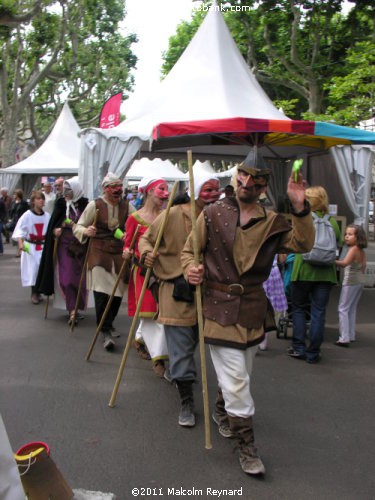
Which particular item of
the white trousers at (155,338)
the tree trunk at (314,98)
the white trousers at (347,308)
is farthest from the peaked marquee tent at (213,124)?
the tree trunk at (314,98)

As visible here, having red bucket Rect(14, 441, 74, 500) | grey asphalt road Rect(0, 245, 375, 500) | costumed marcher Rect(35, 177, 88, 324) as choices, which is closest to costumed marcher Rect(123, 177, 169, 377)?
grey asphalt road Rect(0, 245, 375, 500)

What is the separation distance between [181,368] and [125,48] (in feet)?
95.6

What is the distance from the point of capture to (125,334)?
267 inches

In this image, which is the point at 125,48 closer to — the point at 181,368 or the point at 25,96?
the point at 25,96

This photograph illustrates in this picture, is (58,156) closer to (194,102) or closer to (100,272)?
(194,102)

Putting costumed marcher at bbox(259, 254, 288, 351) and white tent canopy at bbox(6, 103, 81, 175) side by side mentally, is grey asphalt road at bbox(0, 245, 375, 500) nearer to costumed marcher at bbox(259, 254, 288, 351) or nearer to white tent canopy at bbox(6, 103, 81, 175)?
costumed marcher at bbox(259, 254, 288, 351)

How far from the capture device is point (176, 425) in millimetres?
4012

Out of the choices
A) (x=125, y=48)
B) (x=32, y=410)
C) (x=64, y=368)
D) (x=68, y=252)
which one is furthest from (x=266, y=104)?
(x=125, y=48)

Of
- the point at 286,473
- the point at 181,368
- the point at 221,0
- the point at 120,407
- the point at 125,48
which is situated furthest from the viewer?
the point at 125,48

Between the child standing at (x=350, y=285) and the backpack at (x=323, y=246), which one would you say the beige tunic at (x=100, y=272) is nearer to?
the backpack at (x=323, y=246)

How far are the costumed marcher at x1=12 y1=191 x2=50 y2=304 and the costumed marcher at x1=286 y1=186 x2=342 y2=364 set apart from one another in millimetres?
4445

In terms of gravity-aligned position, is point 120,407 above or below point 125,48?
below

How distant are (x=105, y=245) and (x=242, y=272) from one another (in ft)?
9.73

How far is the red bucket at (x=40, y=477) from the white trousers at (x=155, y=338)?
7.62ft
